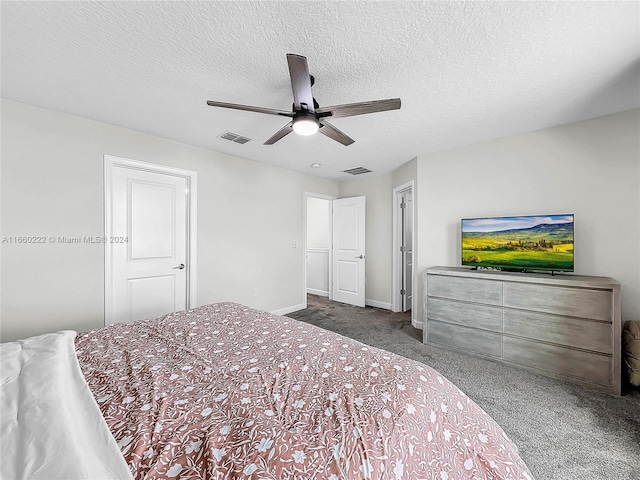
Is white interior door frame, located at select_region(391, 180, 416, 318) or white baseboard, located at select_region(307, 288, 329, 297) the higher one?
white interior door frame, located at select_region(391, 180, 416, 318)

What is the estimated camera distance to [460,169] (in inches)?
135

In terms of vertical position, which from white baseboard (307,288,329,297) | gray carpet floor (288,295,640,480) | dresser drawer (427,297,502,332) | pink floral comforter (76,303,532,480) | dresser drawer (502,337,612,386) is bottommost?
gray carpet floor (288,295,640,480)

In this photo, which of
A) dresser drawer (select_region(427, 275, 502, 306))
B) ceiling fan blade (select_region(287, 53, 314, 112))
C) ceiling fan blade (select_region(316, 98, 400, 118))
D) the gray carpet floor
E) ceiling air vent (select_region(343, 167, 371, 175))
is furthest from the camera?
ceiling air vent (select_region(343, 167, 371, 175))

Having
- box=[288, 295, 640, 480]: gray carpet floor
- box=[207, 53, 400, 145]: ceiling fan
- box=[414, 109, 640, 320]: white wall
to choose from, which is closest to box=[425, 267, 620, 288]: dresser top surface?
box=[414, 109, 640, 320]: white wall

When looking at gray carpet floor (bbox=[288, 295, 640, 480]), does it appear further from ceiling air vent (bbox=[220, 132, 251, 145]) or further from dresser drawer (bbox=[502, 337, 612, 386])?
ceiling air vent (bbox=[220, 132, 251, 145])

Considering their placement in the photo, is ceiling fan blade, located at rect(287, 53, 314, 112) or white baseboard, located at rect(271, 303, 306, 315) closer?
ceiling fan blade, located at rect(287, 53, 314, 112)

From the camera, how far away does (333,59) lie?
1.76m

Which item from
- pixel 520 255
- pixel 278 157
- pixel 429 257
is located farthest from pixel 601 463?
pixel 278 157

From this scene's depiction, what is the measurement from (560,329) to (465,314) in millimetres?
768

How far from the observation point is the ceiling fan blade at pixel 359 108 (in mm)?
1662

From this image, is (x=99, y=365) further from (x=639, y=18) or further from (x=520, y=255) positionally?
(x=520, y=255)

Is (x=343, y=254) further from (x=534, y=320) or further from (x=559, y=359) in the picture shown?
(x=559, y=359)

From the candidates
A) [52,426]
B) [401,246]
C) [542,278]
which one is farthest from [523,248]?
[52,426]

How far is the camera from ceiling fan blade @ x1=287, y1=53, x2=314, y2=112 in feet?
4.44
